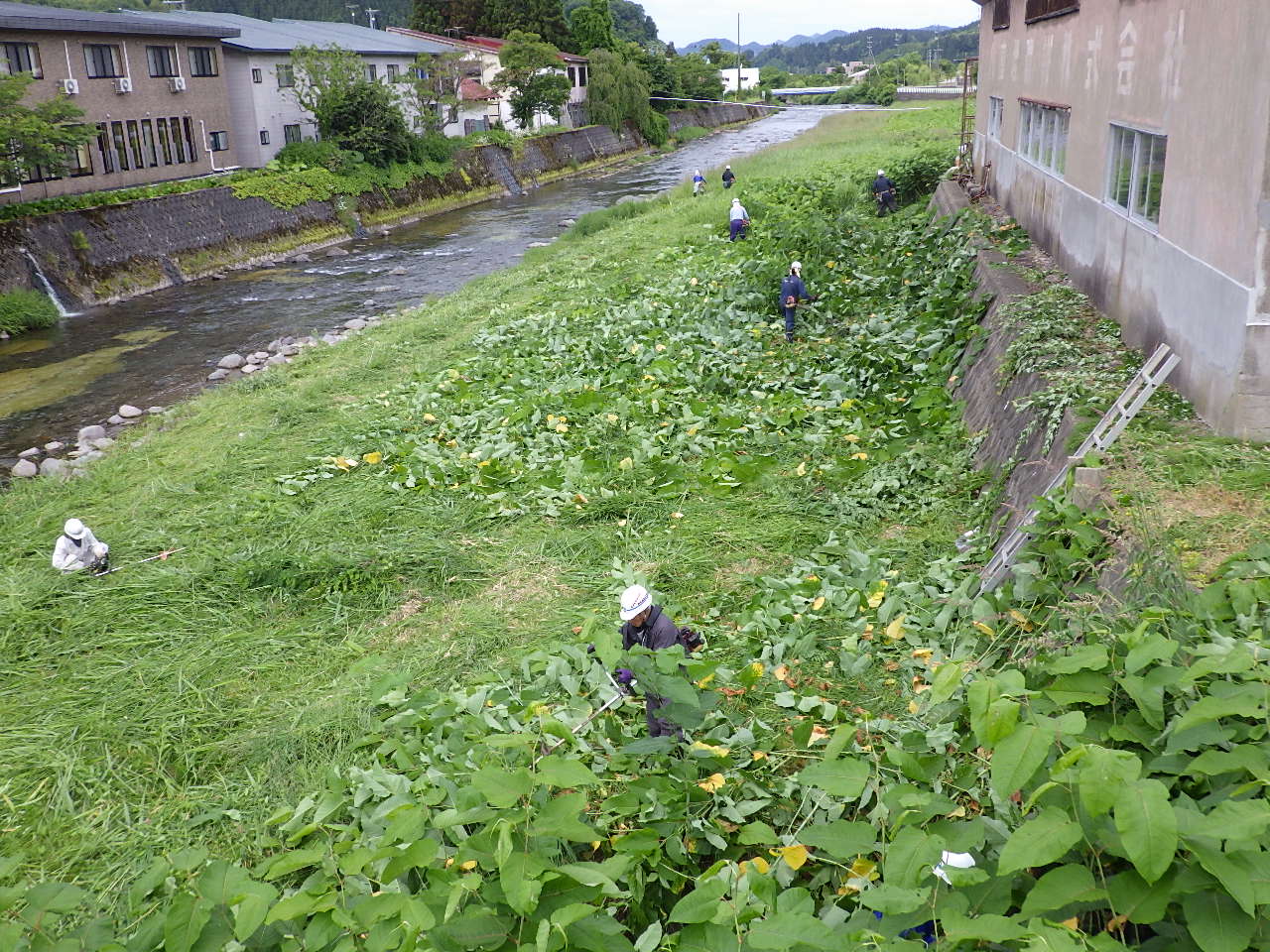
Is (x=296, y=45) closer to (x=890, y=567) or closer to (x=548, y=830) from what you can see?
(x=890, y=567)

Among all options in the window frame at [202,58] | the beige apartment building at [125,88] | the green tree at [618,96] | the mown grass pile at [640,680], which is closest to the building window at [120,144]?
the beige apartment building at [125,88]

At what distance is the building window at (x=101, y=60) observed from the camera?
30547mm

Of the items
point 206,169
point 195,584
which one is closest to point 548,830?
point 195,584

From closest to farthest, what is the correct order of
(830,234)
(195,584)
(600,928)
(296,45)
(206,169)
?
(600,928), (195,584), (830,234), (206,169), (296,45)

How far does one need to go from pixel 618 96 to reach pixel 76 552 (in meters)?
55.1

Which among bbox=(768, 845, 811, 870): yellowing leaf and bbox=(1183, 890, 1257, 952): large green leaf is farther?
bbox=(768, 845, 811, 870): yellowing leaf

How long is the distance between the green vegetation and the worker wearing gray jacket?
22136mm

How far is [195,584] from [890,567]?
633 cm

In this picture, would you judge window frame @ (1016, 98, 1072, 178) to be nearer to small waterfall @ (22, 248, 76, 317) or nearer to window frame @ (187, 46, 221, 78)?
small waterfall @ (22, 248, 76, 317)

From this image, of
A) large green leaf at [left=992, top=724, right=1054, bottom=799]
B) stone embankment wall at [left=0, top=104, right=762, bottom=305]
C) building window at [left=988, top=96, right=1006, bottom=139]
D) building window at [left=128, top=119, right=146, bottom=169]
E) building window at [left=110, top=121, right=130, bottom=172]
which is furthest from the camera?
building window at [left=128, top=119, right=146, bottom=169]

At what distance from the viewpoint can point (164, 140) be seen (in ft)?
110

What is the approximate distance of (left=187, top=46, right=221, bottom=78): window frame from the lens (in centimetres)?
3509

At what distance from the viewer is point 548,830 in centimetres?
378

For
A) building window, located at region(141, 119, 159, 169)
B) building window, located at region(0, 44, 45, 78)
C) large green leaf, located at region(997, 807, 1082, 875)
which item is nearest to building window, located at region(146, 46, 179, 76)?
building window, located at region(141, 119, 159, 169)
